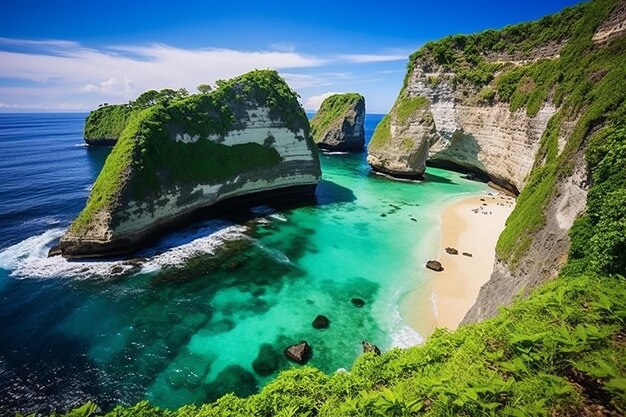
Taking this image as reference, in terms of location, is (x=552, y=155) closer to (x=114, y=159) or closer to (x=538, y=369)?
(x=538, y=369)

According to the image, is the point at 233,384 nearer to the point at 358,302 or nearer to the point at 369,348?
the point at 369,348

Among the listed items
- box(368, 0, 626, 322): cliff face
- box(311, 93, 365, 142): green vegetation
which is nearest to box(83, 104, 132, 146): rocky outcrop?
box(311, 93, 365, 142): green vegetation

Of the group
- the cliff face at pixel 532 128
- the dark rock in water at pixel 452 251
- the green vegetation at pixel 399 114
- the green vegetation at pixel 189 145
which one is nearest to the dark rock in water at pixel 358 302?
the cliff face at pixel 532 128

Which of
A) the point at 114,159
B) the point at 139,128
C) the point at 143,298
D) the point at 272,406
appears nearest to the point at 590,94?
the point at 272,406

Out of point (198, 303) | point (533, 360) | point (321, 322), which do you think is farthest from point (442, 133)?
point (533, 360)

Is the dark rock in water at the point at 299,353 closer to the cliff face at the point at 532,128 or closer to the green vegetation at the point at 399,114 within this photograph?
the cliff face at the point at 532,128

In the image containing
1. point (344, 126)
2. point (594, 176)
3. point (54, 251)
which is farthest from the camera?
point (344, 126)
